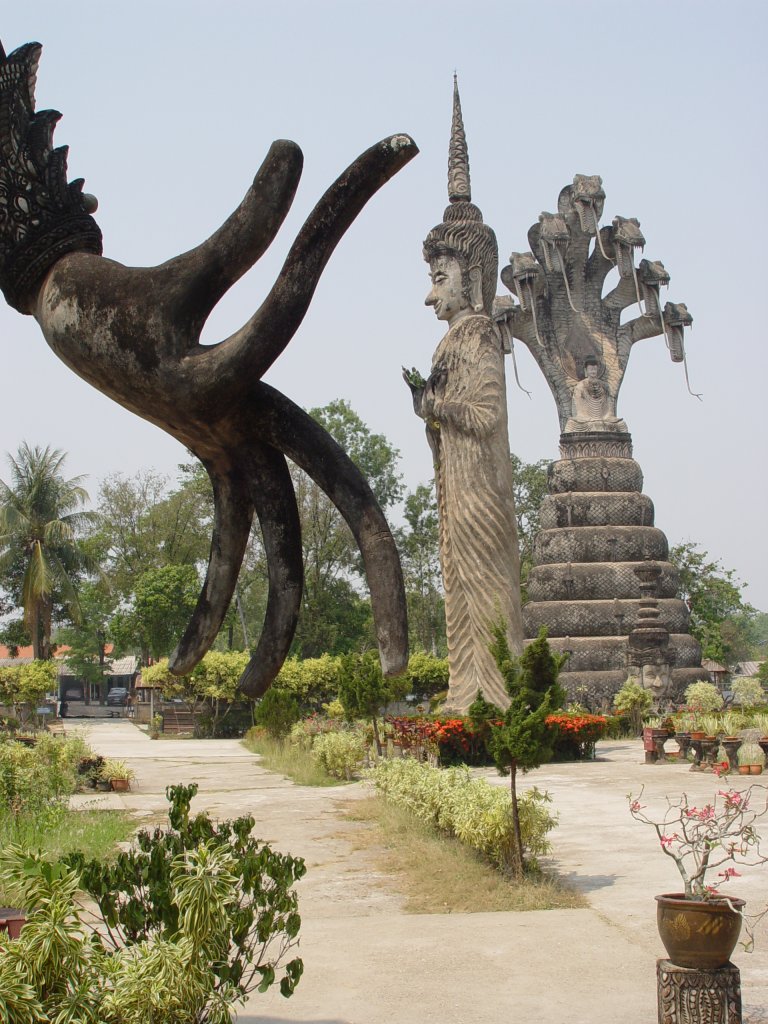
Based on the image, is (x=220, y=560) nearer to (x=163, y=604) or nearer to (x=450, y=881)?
(x=450, y=881)

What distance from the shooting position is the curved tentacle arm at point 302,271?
1.79 m

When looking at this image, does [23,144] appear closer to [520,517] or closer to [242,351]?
[242,351]

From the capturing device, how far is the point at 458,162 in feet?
65.2

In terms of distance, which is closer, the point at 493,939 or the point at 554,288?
the point at 493,939

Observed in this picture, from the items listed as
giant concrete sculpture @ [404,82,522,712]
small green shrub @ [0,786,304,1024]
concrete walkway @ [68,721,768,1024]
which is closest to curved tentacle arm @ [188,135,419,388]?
small green shrub @ [0,786,304,1024]

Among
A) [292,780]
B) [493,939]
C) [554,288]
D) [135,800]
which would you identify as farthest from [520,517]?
[493,939]

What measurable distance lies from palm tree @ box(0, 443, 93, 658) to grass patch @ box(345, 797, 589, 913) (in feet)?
72.2

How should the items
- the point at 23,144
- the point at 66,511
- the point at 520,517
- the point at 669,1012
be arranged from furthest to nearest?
the point at 520,517 → the point at 66,511 → the point at 669,1012 → the point at 23,144

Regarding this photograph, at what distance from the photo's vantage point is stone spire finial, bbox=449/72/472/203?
1938 cm

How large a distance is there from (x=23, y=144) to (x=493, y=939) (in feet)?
18.4

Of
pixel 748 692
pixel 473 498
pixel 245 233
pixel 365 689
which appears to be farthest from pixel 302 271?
pixel 748 692

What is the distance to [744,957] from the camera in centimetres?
611

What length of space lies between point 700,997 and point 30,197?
4.17 m

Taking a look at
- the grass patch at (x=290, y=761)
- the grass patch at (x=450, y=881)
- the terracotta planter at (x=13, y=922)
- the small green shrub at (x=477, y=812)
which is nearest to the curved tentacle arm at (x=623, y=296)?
the grass patch at (x=290, y=761)
